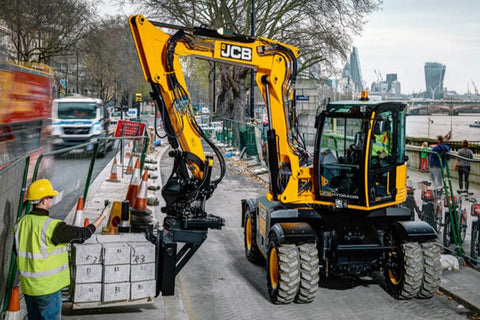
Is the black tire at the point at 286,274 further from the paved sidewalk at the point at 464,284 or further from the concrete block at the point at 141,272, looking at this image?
the paved sidewalk at the point at 464,284

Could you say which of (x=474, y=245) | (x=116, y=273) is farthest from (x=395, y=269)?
(x=116, y=273)

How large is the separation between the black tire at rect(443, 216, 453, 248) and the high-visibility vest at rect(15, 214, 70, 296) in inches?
278

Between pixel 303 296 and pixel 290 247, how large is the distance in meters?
0.70

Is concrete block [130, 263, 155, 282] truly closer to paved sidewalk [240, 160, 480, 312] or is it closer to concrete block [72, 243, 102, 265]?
concrete block [72, 243, 102, 265]

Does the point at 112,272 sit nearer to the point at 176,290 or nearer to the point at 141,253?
the point at 141,253

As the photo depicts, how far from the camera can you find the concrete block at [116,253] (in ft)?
22.9

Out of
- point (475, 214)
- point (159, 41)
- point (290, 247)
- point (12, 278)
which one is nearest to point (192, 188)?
point (290, 247)

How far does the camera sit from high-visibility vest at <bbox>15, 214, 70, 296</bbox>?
550 cm

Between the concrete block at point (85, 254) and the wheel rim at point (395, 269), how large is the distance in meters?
4.14

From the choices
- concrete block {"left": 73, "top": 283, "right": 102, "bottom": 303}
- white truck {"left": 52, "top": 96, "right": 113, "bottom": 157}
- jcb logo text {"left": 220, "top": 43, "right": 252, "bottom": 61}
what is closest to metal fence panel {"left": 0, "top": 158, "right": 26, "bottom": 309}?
concrete block {"left": 73, "top": 283, "right": 102, "bottom": 303}

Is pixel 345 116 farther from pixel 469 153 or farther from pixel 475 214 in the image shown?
pixel 469 153

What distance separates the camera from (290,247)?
786cm

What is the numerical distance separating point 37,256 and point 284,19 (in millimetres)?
35914

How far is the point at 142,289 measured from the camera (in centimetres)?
716
